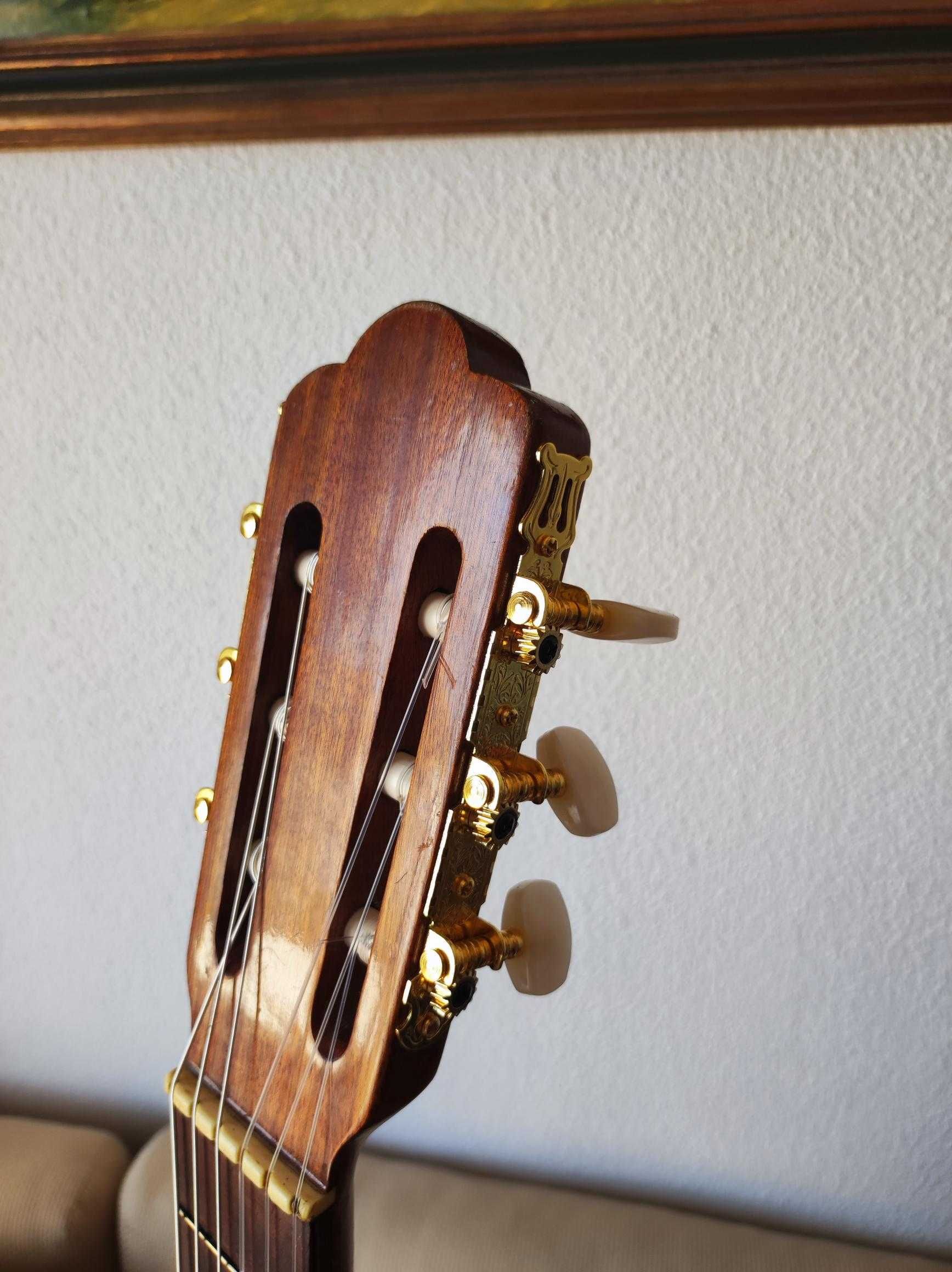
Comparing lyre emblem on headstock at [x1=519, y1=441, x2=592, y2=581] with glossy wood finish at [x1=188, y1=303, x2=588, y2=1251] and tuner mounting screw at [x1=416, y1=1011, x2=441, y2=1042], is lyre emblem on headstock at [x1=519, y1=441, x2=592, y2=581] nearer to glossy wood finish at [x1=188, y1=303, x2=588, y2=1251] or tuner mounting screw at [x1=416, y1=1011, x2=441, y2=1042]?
glossy wood finish at [x1=188, y1=303, x2=588, y2=1251]

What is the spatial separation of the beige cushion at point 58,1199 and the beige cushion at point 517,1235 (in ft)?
0.07

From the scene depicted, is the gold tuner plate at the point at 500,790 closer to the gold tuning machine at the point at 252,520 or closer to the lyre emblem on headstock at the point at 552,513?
the lyre emblem on headstock at the point at 552,513

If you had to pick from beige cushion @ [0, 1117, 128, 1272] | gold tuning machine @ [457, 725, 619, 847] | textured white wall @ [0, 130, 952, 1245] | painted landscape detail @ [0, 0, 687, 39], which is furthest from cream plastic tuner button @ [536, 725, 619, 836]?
beige cushion @ [0, 1117, 128, 1272]

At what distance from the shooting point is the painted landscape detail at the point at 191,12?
0.62 meters

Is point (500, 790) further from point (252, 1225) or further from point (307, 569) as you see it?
point (252, 1225)

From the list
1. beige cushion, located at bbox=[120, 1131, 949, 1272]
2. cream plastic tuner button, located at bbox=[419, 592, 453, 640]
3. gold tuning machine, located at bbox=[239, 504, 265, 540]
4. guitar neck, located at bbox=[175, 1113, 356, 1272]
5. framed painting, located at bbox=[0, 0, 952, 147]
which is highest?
framed painting, located at bbox=[0, 0, 952, 147]

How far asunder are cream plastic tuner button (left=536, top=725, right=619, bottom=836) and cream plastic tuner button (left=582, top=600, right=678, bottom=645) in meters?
0.04

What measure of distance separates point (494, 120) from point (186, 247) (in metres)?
0.24

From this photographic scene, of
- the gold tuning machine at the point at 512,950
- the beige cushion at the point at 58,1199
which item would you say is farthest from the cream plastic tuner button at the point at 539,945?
the beige cushion at the point at 58,1199

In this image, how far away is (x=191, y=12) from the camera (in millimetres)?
652

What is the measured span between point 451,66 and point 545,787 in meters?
0.51

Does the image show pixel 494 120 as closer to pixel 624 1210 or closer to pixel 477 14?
pixel 477 14

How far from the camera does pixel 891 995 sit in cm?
73

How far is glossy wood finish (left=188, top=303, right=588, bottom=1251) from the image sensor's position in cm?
32
